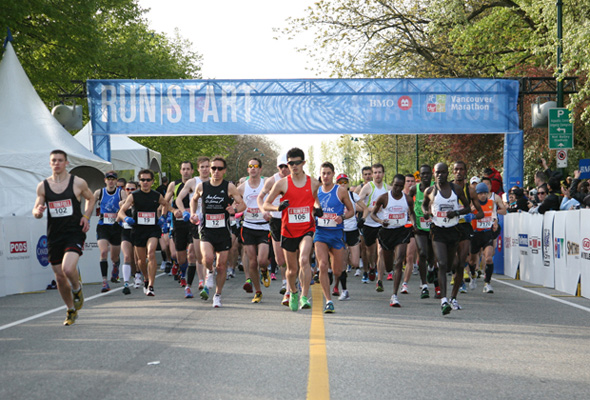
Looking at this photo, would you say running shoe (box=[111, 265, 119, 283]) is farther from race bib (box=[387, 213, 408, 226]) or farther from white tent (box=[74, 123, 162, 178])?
white tent (box=[74, 123, 162, 178])

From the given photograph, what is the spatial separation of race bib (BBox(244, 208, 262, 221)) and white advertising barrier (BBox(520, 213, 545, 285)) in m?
6.01

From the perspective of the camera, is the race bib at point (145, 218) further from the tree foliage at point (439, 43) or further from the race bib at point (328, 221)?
the tree foliage at point (439, 43)

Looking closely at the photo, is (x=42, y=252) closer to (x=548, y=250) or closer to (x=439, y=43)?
(x=548, y=250)

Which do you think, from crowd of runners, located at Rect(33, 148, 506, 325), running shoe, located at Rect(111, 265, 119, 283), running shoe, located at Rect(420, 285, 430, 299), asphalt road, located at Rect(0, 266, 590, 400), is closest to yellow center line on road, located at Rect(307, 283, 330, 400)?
asphalt road, located at Rect(0, 266, 590, 400)

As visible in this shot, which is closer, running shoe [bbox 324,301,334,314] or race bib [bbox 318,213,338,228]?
running shoe [bbox 324,301,334,314]

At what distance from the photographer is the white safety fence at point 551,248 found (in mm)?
12203

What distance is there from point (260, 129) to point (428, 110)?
5245 mm

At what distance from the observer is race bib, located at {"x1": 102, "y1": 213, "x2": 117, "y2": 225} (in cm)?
1391

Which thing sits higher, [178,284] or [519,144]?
[519,144]

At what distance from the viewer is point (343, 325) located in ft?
27.9

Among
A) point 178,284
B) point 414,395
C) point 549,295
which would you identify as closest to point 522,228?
point 549,295

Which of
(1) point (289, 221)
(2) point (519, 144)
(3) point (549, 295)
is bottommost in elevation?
(3) point (549, 295)

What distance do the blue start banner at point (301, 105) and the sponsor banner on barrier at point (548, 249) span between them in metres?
9.85

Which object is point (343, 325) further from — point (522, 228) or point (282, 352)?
point (522, 228)
